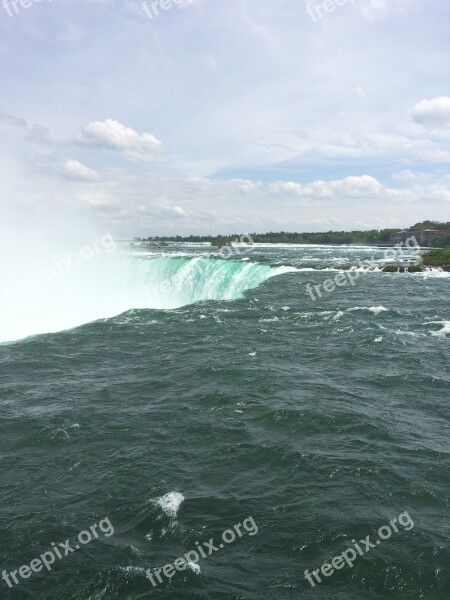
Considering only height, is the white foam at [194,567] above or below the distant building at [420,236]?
below

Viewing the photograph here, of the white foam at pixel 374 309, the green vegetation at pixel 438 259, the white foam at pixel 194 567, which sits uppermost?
the green vegetation at pixel 438 259

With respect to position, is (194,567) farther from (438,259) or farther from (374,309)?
(438,259)

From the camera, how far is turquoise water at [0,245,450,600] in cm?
744

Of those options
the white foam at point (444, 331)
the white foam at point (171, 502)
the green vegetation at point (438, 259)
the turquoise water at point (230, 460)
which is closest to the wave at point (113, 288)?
the turquoise water at point (230, 460)

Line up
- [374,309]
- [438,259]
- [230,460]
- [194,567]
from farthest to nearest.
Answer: [438,259]
[374,309]
[230,460]
[194,567]

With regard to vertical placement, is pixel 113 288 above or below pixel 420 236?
below

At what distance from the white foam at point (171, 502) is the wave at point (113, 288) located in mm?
21500

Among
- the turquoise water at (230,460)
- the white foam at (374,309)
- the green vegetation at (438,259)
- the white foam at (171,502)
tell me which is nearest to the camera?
the turquoise water at (230,460)

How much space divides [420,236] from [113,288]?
113029 millimetres

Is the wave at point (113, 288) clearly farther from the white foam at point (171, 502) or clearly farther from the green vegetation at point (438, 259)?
the white foam at point (171, 502)

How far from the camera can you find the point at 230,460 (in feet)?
35.5

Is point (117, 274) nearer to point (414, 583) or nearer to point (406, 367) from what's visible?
point (406, 367)

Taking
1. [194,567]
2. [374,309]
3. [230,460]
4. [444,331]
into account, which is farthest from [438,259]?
[194,567]

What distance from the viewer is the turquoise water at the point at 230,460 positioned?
7.44 metres
